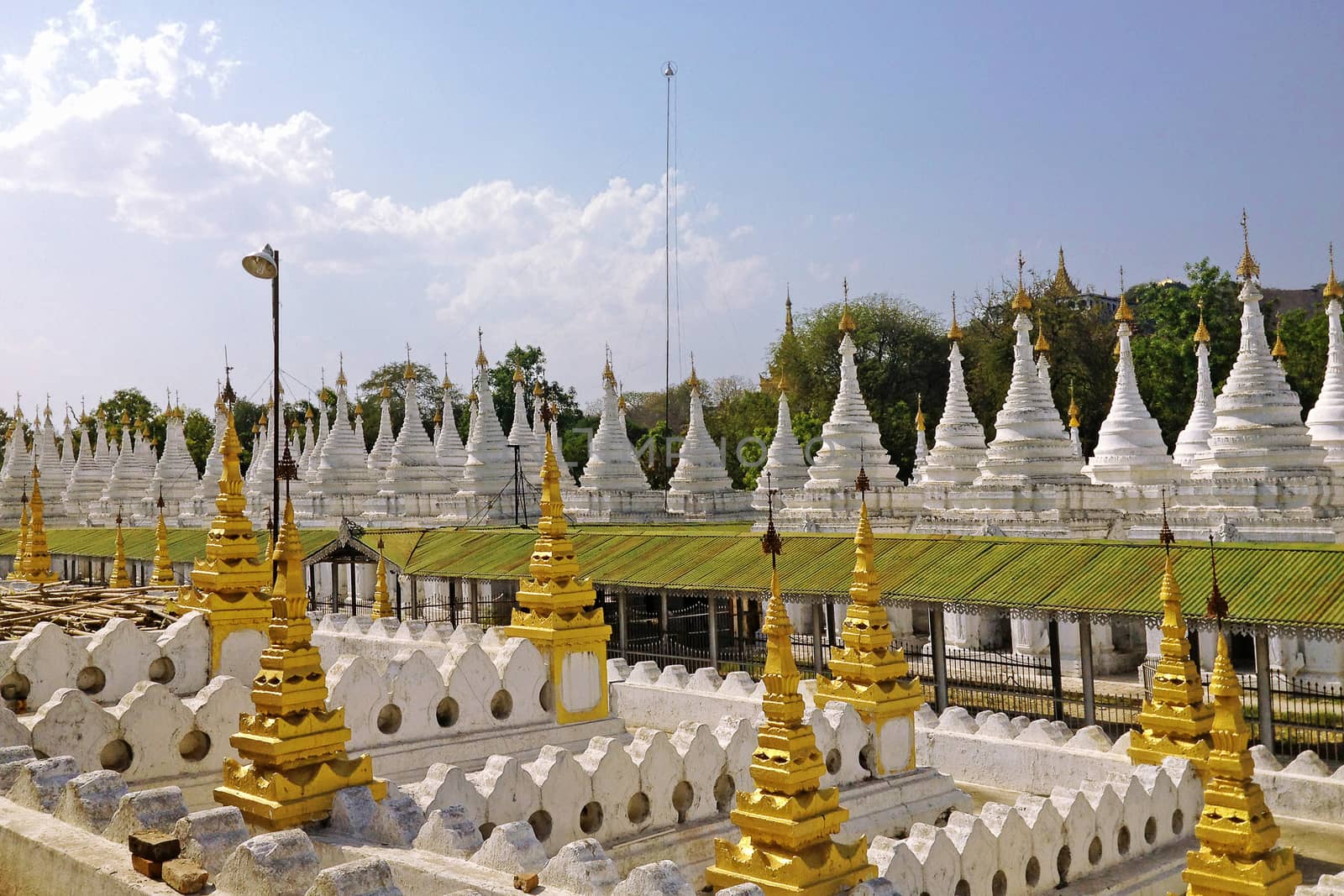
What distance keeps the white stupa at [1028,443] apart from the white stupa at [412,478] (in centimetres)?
2389

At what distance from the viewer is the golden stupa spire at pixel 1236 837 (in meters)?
8.81

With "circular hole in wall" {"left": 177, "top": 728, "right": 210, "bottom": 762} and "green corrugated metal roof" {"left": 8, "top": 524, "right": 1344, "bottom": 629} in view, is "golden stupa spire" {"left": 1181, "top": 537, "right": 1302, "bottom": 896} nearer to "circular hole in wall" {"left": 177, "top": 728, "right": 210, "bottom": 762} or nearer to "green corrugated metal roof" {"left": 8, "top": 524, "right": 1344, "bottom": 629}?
"green corrugated metal roof" {"left": 8, "top": 524, "right": 1344, "bottom": 629}

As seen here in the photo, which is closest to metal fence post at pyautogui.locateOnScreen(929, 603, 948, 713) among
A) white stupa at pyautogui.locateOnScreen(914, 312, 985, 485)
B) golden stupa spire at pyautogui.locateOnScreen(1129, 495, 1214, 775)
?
golden stupa spire at pyautogui.locateOnScreen(1129, 495, 1214, 775)

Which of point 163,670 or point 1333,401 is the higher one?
point 1333,401

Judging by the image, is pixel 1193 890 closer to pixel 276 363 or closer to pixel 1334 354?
pixel 276 363

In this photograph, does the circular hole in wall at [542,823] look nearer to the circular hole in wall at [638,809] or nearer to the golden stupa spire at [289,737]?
the circular hole in wall at [638,809]

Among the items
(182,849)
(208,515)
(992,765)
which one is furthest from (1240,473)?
(208,515)

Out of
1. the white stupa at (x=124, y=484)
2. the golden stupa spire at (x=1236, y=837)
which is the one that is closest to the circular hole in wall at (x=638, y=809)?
the golden stupa spire at (x=1236, y=837)

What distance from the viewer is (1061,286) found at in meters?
76.4

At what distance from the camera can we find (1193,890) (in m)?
9.13

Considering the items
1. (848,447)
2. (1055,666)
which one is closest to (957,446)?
(848,447)

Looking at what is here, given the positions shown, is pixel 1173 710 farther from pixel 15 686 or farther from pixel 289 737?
pixel 15 686

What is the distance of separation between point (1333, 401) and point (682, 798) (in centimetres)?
3026

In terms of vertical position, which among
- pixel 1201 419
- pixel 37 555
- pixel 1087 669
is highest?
pixel 1201 419
